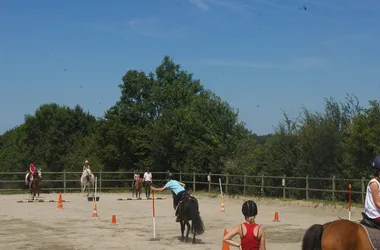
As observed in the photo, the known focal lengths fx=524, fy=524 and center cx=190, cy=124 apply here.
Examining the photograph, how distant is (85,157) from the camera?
55.6 meters

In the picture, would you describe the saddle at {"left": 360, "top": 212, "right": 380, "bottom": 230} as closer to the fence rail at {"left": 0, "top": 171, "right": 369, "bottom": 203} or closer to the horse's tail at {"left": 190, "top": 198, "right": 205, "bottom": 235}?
the horse's tail at {"left": 190, "top": 198, "right": 205, "bottom": 235}

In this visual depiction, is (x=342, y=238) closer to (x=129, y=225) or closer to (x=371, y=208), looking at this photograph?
(x=371, y=208)

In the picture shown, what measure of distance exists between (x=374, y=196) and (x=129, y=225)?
12018 millimetres

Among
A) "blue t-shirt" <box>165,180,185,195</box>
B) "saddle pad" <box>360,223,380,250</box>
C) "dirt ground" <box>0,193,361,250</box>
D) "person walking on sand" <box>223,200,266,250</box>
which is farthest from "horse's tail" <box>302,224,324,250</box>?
"blue t-shirt" <box>165,180,185,195</box>

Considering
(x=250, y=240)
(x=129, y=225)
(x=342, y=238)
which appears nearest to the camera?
(x=250, y=240)

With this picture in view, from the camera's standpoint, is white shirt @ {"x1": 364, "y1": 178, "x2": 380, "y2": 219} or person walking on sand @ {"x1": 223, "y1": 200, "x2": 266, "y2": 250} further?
white shirt @ {"x1": 364, "y1": 178, "x2": 380, "y2": 219}

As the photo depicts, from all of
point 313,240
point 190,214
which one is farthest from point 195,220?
point 313,240

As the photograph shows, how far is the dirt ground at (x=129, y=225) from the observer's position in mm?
13255

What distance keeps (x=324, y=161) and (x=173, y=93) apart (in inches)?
997

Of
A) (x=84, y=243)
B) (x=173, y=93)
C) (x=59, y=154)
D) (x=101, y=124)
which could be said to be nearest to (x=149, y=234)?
(x=84, y=243)

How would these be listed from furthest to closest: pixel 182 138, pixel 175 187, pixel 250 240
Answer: pixel 182 138 → pixel 175 187 → pixel 250 240

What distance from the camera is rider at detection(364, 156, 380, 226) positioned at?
619 cm

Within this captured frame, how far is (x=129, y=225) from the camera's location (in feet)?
56.5

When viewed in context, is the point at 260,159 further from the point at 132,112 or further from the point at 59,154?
the point at 59,154
